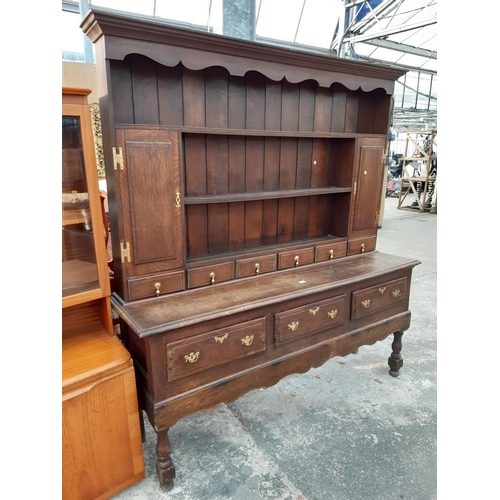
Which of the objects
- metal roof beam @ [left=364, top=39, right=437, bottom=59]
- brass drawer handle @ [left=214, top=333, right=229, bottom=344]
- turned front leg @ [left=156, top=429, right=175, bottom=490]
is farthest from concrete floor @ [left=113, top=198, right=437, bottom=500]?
metal roof beam @ [left=364, top=39, right=437, bottom=59]

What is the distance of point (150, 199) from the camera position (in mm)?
1592

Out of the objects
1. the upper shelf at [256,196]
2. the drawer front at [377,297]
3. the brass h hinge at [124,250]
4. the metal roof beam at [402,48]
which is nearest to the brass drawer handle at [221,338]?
the brass h hinge at [124,250]

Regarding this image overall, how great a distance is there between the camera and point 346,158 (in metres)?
2.23

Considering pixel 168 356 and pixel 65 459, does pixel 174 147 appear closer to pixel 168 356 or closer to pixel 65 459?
pixel 168 356

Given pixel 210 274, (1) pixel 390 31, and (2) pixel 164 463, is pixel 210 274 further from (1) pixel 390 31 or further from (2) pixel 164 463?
(1) pixel 390 31

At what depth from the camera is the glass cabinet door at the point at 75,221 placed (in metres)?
1.41

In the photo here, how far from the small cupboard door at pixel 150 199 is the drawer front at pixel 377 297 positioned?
3.53ft

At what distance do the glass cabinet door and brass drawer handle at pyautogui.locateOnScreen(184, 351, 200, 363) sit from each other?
0.50 meters

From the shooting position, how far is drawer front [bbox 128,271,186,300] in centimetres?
165

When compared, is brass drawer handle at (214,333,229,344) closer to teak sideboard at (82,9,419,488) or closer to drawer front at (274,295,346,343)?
teak sideboard at (82,9,419,488)

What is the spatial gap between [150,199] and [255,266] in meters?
0.69

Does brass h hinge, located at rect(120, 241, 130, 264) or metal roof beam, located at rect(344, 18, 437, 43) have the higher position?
metal roof beam, located at rect(344, 18, 437, 43)

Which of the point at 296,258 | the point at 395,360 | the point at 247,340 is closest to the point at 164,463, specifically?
the point at 247,340

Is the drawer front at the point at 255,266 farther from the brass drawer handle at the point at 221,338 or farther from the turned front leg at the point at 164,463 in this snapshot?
the turned front leg at the point at 164,463
